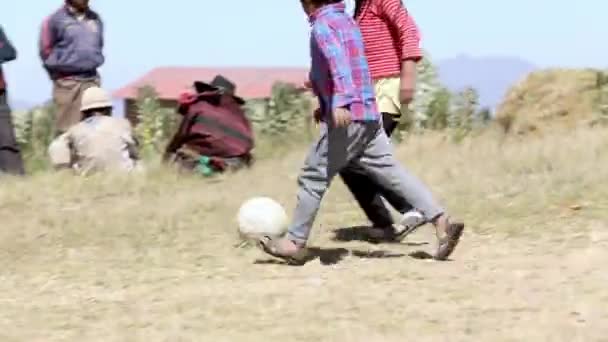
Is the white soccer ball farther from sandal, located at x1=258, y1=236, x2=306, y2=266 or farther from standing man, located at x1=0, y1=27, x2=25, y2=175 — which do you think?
standing man, located at x1=0, y1=27, x2=25, y2=175

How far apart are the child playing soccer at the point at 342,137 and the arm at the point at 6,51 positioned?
440 cm

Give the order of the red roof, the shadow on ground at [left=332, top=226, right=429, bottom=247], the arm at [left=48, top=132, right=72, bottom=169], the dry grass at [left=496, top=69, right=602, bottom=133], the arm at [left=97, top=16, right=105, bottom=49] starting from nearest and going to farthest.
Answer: the shadow on ground at [left=332, top=226, right=429, bottom=247]
the arm at [left=48, top=132, right=72, bottom=169]
the arm at [left=97, top=16, right=105, bottom=49]
the dry grass at [left=496, top=69, right=602, bottom=133]
the red roof

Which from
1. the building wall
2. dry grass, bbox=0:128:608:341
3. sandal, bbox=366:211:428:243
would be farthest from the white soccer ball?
the building wall

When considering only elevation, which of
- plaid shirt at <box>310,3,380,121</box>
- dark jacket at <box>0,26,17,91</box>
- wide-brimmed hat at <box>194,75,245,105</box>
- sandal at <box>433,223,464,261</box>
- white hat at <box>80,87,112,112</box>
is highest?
plaid shirt at <box>310,3,380,121</box>

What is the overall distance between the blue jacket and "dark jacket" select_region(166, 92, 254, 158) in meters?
0.80

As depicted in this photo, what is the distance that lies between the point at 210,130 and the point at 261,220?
12.4ft

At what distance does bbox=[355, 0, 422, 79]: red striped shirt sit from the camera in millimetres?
5984

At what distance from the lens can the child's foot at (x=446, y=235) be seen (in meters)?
5.54

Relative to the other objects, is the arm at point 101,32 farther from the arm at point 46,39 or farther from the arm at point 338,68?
the arm at point 338,68

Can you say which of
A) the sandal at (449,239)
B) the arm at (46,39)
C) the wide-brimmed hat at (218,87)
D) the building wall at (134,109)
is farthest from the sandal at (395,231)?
the building wall at (134,109)

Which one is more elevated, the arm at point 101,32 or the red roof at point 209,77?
the arm at point 101,32

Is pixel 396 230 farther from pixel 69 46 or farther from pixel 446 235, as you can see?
pixel 69 46

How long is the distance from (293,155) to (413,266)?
566 cm

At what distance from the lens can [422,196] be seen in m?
5.61
